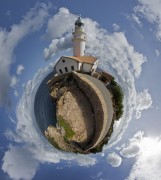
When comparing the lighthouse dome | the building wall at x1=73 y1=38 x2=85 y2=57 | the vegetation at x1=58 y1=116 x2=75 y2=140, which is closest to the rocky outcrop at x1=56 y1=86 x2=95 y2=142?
the vegetation at x1=58 y1=116 x2=75 y2=140

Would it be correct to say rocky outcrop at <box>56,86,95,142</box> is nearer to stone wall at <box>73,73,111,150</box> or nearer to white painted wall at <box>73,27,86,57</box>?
stone wall at <box>73,73,111,150</box>

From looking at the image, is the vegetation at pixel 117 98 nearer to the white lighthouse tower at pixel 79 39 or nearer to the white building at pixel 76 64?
the white building at pixel 76 64

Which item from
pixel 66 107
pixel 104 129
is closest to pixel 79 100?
pixel 66 107

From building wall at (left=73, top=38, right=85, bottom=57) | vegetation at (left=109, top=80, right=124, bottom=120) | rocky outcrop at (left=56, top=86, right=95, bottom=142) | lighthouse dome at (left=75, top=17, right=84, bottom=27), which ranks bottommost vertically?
rocky outcrop at (left=56, top=86, right=95, bottom=142)

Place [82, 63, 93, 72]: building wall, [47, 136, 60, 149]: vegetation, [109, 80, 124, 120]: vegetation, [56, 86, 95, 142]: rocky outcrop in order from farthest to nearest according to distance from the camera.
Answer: [82, 63, 93, 72]: building wall < [109, 80, 124, 120]: vegetation < [56, 86, 95, 142]: rocky outcrop < [47, 136, 60, 149]: vegetation

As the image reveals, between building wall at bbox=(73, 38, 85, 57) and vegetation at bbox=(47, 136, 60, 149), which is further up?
building wall at bbox=(73, 38, 85, 57)

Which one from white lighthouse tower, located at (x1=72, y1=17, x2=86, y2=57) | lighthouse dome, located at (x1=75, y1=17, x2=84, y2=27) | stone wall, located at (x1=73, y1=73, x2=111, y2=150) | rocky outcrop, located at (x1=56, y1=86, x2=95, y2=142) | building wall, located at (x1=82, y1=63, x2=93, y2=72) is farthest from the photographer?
white lighthouse tower, located at (x1=72, y1=17, x2=86, y2=57)
